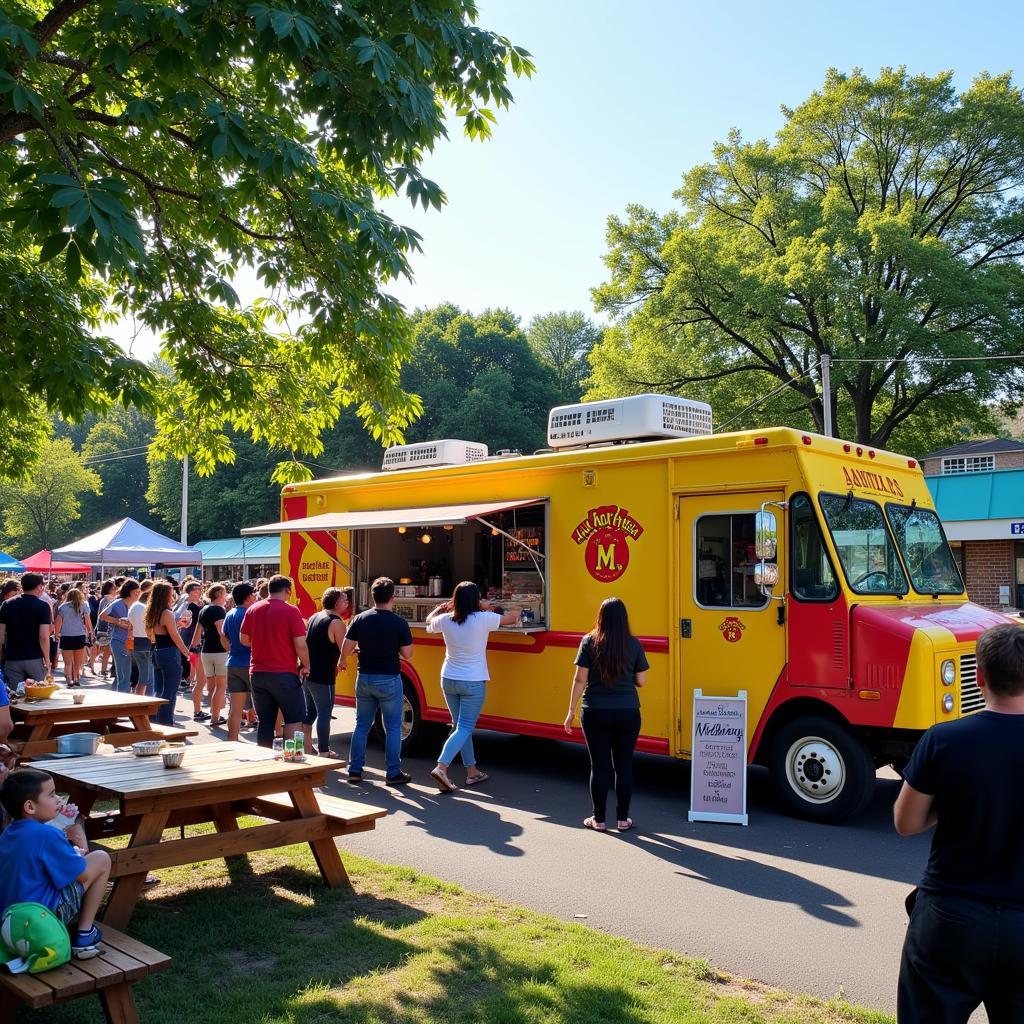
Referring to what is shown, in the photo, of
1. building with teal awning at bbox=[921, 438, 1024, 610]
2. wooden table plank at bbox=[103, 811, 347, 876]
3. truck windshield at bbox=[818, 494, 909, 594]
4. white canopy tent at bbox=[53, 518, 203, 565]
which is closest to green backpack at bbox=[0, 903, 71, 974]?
wooden table plank at bbox=[103, 811, 347, 876]

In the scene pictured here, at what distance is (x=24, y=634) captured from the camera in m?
10.3

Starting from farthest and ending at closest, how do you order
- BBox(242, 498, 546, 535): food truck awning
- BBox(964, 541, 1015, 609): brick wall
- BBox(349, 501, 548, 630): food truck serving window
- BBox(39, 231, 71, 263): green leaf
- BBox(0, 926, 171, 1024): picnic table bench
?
BBox(964, 541, 1015, 609): brick wall
BBox(349, 501, 548, 630): food truck serving window
BBox(242, 498, 546, 535): food truck awning
BBox(39, 231, 71, 263): green leaf
BBox(0, 926, 171, 1024): picnic table bench

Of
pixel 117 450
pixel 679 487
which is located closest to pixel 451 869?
pixel 679 487

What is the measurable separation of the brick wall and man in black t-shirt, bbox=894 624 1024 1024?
76.2ft

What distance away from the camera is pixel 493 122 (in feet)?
23.0

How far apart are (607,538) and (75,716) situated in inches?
188

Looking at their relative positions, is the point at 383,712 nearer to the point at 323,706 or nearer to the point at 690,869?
the point at 323,706

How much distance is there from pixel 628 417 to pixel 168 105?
4875 millimetres

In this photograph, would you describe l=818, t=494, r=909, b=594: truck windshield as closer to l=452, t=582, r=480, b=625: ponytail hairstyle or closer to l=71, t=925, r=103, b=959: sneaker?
l=452, t=582, r=480, b=625: ponytail hairstyle

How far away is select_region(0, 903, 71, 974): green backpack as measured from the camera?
362 centimetres

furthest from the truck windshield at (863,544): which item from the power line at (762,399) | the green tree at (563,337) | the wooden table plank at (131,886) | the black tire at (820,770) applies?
the green tree at (563,337)

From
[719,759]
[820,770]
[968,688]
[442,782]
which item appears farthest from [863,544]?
[442,782]

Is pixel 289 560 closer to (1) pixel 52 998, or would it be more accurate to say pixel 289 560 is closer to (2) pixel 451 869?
(2) pixel 451 869

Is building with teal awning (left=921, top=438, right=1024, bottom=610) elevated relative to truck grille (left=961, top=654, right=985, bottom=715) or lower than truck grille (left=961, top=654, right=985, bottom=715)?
elevated
